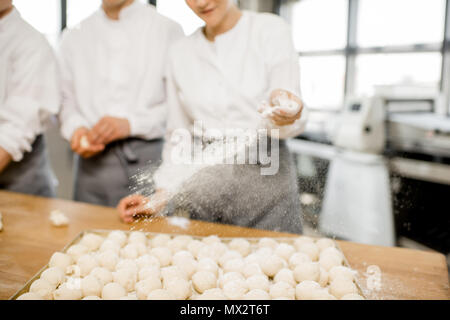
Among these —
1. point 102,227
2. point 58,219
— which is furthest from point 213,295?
point 58,219

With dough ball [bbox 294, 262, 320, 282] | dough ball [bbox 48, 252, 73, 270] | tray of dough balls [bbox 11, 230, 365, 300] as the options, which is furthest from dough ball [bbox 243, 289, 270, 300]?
dough ball [bbox 48, 252, 73, 270]

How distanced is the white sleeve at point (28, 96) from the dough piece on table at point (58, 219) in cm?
20

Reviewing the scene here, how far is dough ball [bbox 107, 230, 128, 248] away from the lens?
0.92 meters

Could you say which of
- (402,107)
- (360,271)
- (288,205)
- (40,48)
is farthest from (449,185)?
(40,48)

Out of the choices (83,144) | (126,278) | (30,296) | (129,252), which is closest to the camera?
(30,296)

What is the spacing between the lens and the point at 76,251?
0.86 m

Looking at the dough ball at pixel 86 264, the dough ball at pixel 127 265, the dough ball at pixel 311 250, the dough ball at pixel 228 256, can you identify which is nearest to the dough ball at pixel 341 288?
the dough ball at pixel 311 250

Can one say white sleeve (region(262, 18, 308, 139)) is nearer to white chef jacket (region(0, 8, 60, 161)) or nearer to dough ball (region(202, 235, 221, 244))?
dough ball (region(202, 235, 221, 244))

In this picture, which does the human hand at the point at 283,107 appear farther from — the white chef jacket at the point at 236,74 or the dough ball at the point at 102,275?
the dough ball at the point at 102,275

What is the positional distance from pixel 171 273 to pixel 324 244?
0.41 meters

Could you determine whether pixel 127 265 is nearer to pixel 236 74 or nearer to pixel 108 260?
pixel 108 260
